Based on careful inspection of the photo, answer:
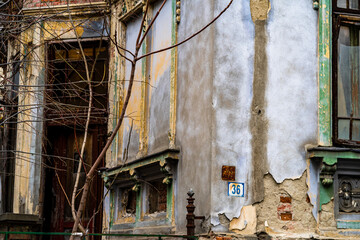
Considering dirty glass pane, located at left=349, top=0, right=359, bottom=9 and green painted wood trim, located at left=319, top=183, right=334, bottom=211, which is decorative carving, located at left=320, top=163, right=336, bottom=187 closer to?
green painted wood trim, located at left=319, top=183, right=334, bottom=211

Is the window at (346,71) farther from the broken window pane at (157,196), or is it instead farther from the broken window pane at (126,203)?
the broken window pane at (126,203)

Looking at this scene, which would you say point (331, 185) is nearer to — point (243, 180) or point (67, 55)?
point (243, 180)

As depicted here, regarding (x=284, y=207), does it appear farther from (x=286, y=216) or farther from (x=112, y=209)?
Answer: (x=112, y=209)

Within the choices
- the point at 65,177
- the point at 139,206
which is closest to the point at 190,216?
the point at 139,206

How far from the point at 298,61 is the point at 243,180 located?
5.89ft

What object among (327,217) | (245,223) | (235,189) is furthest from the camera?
(327,217)

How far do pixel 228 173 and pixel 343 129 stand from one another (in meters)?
1.79

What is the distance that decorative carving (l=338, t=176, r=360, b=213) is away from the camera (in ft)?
28.7

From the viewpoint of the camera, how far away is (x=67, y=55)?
13.7 metres

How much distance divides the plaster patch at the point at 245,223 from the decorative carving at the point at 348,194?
128cm

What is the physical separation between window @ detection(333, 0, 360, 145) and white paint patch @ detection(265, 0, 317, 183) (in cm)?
34

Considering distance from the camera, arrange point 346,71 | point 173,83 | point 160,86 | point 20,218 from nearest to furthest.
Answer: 1. point 346,71
2. point 173,83
3. point 160,86
4. point 20,218

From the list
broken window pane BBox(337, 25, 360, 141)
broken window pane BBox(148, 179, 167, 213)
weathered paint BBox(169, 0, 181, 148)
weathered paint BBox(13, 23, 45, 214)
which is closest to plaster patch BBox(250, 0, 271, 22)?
broken window pane BBox(337, 25, 360, 141)

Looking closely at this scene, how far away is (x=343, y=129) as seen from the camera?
8969 mm
